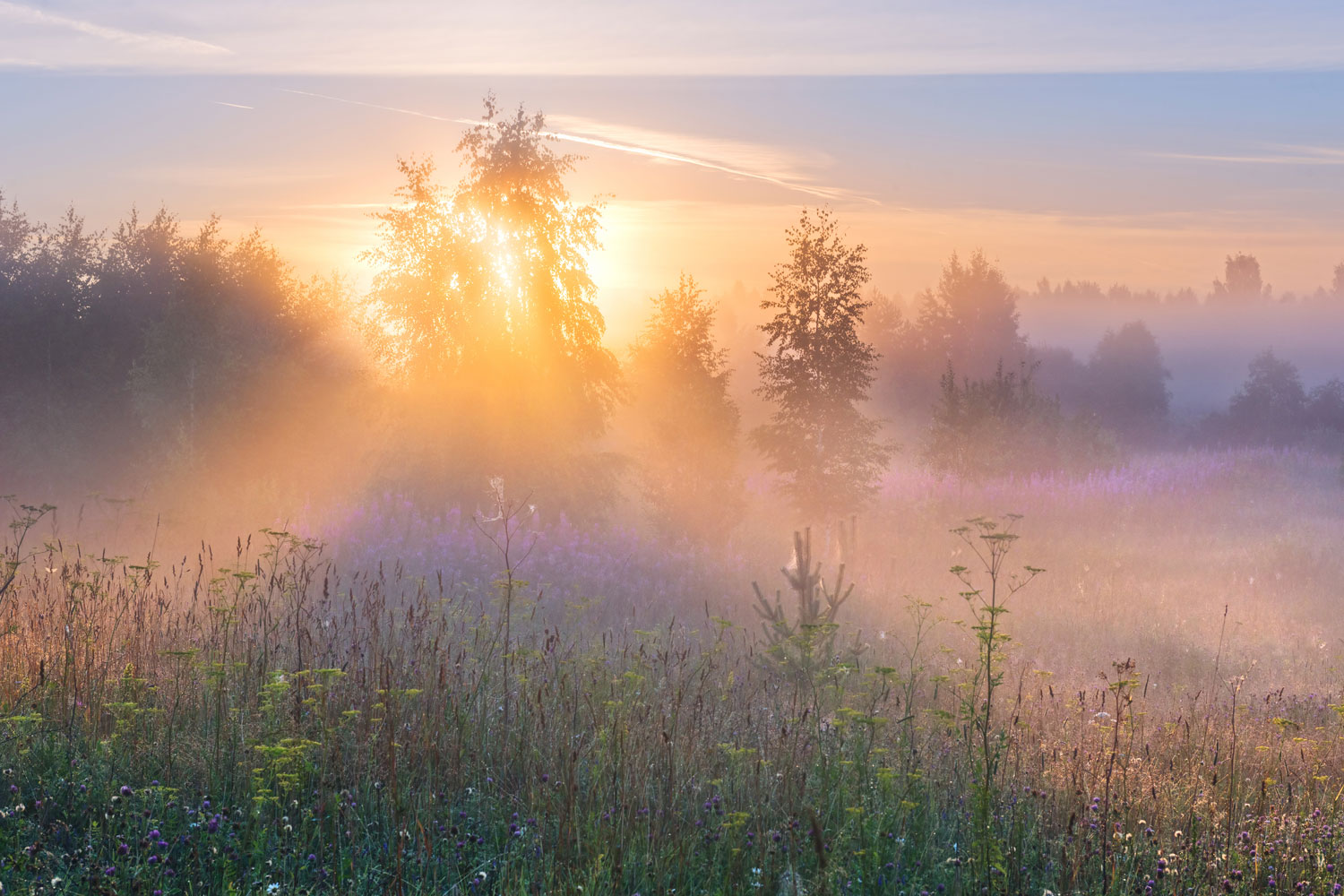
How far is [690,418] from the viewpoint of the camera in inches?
709

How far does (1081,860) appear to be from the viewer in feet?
14.0

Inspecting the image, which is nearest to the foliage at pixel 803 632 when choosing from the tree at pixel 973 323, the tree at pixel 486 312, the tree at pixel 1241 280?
the tree at pixel 486 312

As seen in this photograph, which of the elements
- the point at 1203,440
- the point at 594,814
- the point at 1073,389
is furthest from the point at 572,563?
the point at 1073,389

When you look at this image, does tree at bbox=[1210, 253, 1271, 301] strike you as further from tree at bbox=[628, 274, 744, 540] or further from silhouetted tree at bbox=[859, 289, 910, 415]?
tree at bbox=[628, 274, 744, 540]

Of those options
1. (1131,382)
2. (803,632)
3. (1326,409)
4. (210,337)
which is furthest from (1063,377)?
(803,632)

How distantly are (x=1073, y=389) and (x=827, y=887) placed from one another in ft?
188

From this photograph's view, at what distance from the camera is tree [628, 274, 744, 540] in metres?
18.1

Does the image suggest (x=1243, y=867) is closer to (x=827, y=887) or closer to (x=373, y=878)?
(x=827, y=887)

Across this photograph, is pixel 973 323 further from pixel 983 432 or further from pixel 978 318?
pixel 983 432

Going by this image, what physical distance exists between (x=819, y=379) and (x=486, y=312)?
24.5 ft

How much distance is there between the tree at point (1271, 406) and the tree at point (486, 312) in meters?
41.0

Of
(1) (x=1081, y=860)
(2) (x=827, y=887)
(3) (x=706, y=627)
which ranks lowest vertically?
(3) (x=706, y=627)

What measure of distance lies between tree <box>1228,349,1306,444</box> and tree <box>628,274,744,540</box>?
3864cm

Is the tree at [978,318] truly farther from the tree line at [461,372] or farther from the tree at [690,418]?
the tree at [690,418]
